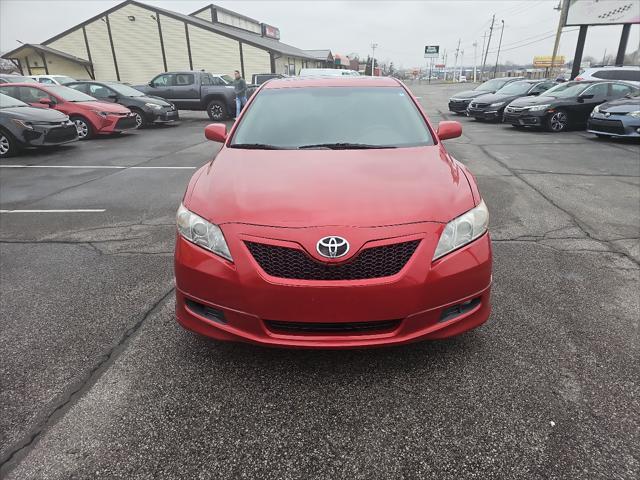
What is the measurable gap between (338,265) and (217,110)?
644 inches

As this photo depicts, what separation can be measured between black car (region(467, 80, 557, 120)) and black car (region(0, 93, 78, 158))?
45.5ft

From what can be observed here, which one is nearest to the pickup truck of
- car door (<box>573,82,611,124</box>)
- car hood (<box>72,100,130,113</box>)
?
car hood (<box>72,100,130,113</box>)

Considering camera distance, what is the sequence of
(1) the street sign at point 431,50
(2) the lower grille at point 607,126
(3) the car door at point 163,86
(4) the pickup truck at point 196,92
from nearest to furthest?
(2) the lower grille at point 607,126 < (4) the pickup truck at point 196,92 < (3) the car door at point 163,86 < (1) the street sign at point 431,50

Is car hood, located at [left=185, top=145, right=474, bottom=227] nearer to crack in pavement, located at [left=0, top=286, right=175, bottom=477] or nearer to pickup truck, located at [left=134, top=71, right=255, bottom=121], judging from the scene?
crack in pavement, located at [left=0, top=286, right=175, bottom=477]

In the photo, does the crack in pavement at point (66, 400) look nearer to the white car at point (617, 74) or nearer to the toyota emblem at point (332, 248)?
the toyota emblem at point (332, 248)

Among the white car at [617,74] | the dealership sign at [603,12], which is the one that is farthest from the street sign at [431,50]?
the white car at [617,74]

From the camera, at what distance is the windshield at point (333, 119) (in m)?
3.19

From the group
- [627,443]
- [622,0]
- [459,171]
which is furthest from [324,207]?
[622,0]

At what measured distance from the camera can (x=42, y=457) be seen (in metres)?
1.90

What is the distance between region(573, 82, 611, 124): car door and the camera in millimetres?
12734

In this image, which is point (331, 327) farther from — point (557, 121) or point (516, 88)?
point (516, 88)

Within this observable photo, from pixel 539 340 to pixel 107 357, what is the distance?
2708mm

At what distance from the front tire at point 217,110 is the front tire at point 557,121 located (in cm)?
1148

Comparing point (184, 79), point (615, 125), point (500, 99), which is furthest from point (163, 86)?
point (615, 125)
